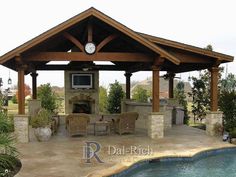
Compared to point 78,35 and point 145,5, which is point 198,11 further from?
point 78,35

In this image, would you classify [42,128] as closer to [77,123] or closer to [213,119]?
[77,123]

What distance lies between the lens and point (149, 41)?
13.5 m

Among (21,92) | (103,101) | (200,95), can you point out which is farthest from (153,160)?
(103,101)

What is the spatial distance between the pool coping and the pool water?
11cm

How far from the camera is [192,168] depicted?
32.0ft

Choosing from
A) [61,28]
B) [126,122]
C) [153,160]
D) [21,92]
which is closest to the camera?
[153,160]

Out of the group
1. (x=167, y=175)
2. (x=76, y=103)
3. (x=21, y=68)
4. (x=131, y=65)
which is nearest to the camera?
(x=167, y=175)

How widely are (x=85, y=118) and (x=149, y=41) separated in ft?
14.4

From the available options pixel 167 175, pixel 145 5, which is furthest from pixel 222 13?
pixel 167 175

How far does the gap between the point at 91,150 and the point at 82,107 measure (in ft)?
36.7

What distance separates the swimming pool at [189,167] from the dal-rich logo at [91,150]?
1.37 m

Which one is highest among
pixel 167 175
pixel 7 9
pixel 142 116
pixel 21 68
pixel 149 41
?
pixel 7 9

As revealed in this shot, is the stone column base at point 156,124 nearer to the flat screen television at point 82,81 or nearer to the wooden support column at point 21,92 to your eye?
the wooden support column at point 21,92

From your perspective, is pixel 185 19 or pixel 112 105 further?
pixel 112 105
